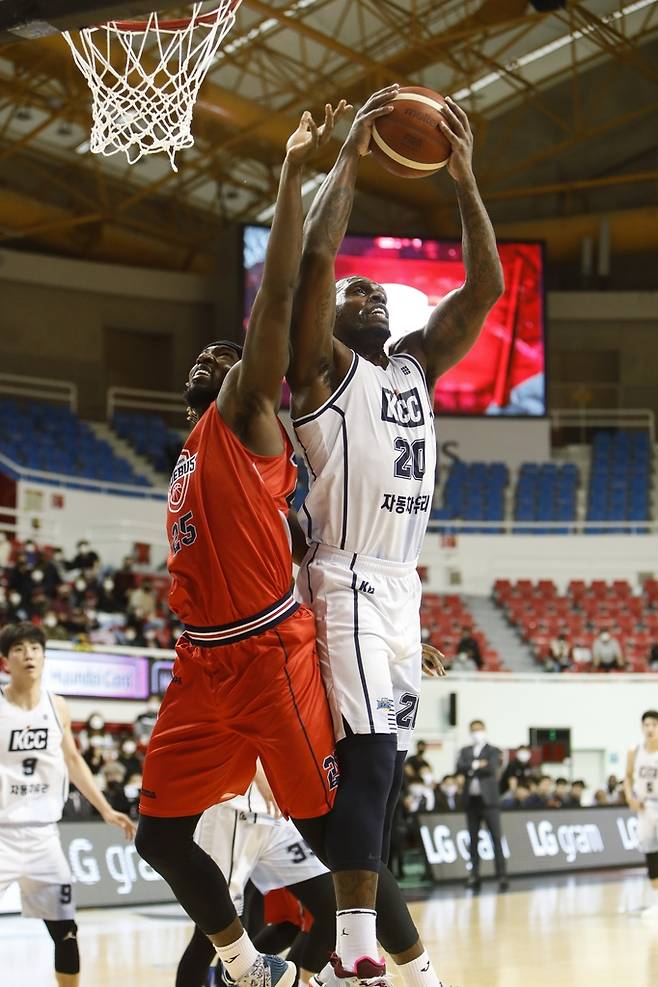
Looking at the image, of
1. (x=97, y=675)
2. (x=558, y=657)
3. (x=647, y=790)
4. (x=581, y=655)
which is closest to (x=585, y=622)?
(x=581, y=655)

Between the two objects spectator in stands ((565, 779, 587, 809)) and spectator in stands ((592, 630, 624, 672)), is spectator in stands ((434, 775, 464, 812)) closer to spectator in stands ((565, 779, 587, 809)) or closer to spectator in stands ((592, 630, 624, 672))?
spectator in stands ((565, 779, 587, 809))

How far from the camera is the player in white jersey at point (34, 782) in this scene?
6.08m

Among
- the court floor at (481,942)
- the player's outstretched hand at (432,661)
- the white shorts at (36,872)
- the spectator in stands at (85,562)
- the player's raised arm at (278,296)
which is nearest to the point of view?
the player's raised arm at (278,296)

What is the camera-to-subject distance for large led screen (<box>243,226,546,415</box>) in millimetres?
25469

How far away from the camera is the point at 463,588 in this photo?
948 inches

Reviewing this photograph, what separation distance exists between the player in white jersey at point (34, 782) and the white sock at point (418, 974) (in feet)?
7.70

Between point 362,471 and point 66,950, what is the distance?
2972 millimetres

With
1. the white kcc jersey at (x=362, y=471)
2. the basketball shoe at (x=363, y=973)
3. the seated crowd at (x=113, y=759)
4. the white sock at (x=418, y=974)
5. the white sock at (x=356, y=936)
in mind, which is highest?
the white kcc jersey at (x=362, y=471)

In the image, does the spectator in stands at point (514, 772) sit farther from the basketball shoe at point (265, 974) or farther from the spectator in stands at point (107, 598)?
the basketball shoe at point (265, 974)

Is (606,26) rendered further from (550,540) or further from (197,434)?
(197,434)

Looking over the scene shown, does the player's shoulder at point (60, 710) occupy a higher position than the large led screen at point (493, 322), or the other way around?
the large led screen at point (493, 322)

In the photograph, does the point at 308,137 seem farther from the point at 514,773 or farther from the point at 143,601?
the point at 143,601

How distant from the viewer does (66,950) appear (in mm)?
5766

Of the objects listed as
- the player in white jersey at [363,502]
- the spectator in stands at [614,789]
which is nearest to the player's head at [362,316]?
the player in white jersey at [363,502]
